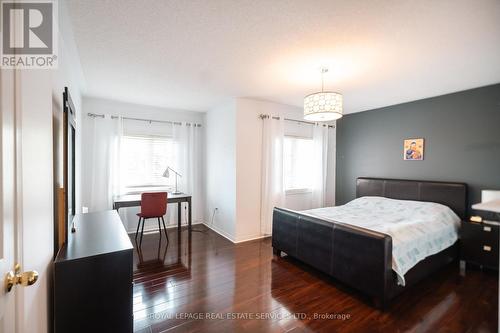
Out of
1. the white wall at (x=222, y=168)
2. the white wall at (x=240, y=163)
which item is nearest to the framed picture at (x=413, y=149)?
the white wall at (x=240, y=163)

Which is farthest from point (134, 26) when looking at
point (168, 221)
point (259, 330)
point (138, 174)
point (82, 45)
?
point (168, 221)

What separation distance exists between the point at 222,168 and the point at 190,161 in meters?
0.88

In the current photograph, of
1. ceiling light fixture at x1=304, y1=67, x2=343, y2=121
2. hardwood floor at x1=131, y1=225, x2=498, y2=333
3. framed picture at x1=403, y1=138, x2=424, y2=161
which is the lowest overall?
hardwood floor at x1=131, y1=225, x2=498, y2=333

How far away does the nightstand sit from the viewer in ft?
8.63

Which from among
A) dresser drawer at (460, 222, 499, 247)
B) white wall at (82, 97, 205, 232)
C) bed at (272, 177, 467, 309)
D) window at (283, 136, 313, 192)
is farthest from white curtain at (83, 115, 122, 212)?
dresser drawer at (460, 222, 499, 247)

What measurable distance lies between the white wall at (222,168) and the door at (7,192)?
3109 mm

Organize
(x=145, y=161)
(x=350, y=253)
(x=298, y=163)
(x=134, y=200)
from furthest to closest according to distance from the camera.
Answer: (x=298, y=163) < (x=145, y=161) < (x=134, y=200) < (x=350, y=253)

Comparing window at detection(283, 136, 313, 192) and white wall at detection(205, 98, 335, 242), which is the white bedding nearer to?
window at detection(283, 136, 313, 192)

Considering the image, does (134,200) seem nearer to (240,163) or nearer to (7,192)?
(240,163)

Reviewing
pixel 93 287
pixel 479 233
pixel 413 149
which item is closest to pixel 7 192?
pixel 93 287

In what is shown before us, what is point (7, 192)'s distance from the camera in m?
0.70

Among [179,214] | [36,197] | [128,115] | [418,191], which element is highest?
[128,115]

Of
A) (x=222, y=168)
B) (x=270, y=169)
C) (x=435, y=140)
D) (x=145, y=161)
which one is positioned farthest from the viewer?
(x=145, y=161)

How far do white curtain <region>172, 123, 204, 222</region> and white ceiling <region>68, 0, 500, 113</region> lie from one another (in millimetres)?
1311
